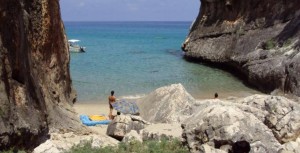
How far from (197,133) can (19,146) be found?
3013 mm

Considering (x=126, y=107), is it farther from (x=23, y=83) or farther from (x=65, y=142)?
(x=23, y=83)

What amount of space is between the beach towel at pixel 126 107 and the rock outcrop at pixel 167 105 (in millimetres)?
261

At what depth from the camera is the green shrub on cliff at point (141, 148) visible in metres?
8.50

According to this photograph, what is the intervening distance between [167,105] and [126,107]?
2.23 metres

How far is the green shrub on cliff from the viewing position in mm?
8499

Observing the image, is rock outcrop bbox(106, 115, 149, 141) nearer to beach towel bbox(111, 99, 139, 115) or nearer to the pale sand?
beach towel bbox(111, 99, 139, 115)

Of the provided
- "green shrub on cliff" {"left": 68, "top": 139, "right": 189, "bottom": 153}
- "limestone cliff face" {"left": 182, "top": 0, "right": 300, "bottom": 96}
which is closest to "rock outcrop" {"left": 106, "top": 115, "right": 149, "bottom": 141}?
"green shrub on cliff" {"left": 68, "top": 139, "right": 189, "bottom": 153}

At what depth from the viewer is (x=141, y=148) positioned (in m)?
8.80

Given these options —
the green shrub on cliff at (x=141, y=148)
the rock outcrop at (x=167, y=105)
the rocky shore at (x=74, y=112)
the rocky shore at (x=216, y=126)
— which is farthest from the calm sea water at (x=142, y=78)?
the green shrub on cliff at (x=141, y=148)

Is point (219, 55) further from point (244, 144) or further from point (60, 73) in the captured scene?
point (244, 144)

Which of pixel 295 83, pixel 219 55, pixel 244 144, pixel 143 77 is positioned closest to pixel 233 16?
pixel 219 55

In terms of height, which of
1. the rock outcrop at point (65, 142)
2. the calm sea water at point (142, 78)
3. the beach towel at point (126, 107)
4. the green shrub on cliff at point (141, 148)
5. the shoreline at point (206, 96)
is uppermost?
the green shrub on cliff at point (141, 148)

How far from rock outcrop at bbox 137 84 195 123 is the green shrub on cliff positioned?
4.33 metres

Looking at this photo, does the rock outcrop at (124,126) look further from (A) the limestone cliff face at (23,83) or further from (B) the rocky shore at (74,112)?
(A) the limestone cliff face at (23,83)
